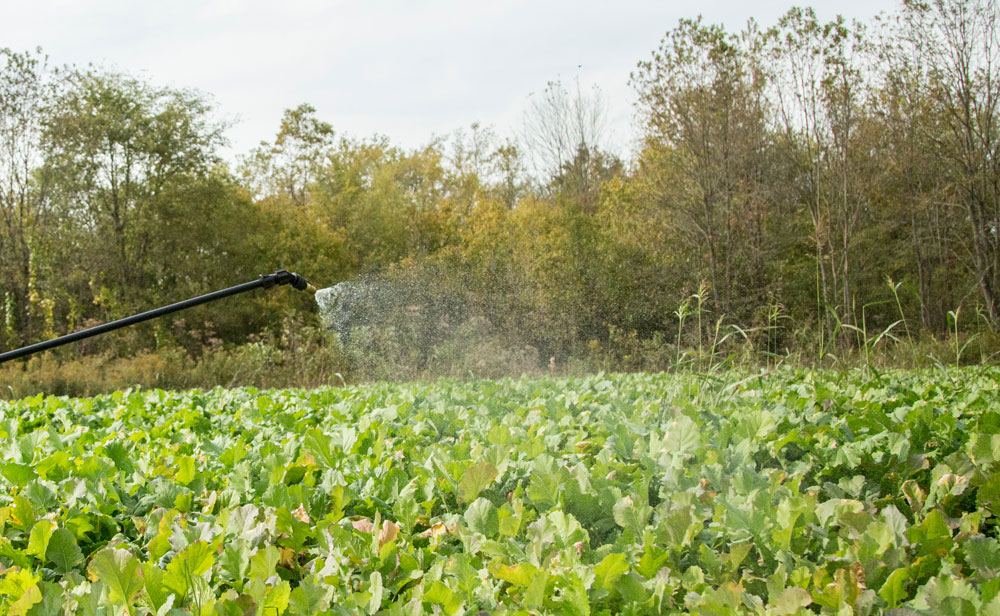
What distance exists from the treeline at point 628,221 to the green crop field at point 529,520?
310 inches

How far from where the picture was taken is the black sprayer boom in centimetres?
185

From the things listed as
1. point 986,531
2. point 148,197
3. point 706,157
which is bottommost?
point 986,531

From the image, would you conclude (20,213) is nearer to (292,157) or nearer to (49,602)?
(292,157)

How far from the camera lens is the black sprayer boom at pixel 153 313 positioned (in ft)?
6.06

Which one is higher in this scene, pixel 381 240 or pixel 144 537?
pixel 381 240

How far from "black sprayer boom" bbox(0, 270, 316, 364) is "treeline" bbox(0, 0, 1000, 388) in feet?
24.5

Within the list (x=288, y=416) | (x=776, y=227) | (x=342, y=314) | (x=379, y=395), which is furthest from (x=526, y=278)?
(x=288, y=416)

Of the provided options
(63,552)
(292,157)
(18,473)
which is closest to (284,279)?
(18,473)

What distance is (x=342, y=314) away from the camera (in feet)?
40.7

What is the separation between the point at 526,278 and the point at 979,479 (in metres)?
10.9

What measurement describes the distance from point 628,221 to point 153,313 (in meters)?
12.6

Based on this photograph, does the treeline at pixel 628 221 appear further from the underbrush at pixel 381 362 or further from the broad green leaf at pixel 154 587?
the broad green leaf at pixel 154 587

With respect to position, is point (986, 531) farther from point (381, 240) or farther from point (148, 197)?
point (381, 240)

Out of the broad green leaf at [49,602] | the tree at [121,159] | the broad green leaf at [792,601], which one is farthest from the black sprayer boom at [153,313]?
the tree at [121,159]
